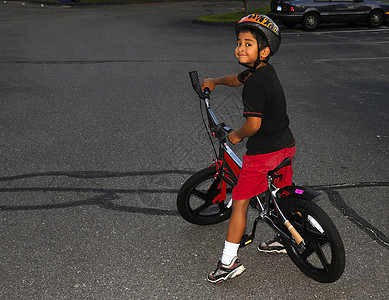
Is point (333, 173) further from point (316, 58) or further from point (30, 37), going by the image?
point (30, 37)

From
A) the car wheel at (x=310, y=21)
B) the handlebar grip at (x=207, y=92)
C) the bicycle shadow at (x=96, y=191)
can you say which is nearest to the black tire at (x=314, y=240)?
the handlebar grip at (x=207, y=92)

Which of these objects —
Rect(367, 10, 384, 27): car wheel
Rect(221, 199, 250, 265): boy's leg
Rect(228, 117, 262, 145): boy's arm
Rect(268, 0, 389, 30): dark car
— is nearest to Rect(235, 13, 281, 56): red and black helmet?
Rect(228, 117, 262, 145): boy's arm

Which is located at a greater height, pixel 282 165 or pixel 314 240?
pixel 282 165

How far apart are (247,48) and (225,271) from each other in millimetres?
1522

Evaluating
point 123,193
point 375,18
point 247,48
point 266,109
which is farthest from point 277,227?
point 375,18

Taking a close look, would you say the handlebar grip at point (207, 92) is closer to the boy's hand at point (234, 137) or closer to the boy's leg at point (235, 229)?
the boy's hand at point (234, 137)

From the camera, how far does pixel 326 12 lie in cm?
1525

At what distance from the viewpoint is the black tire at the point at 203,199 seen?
3.67m

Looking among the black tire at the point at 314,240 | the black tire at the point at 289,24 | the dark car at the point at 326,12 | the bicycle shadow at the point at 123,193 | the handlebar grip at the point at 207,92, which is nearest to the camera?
the black tire at the point at 314,240

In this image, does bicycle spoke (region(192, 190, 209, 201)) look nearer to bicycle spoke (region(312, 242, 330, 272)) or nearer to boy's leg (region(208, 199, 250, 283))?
boy's leg (region(208, 199, 250, 283))

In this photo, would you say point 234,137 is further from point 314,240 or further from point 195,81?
point 314,240

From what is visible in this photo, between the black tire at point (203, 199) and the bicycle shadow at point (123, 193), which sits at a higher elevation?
the black tire at point (203, 199)

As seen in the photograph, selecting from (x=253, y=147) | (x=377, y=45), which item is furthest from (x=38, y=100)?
(x=377, y=45)

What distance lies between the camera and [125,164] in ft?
16.8
